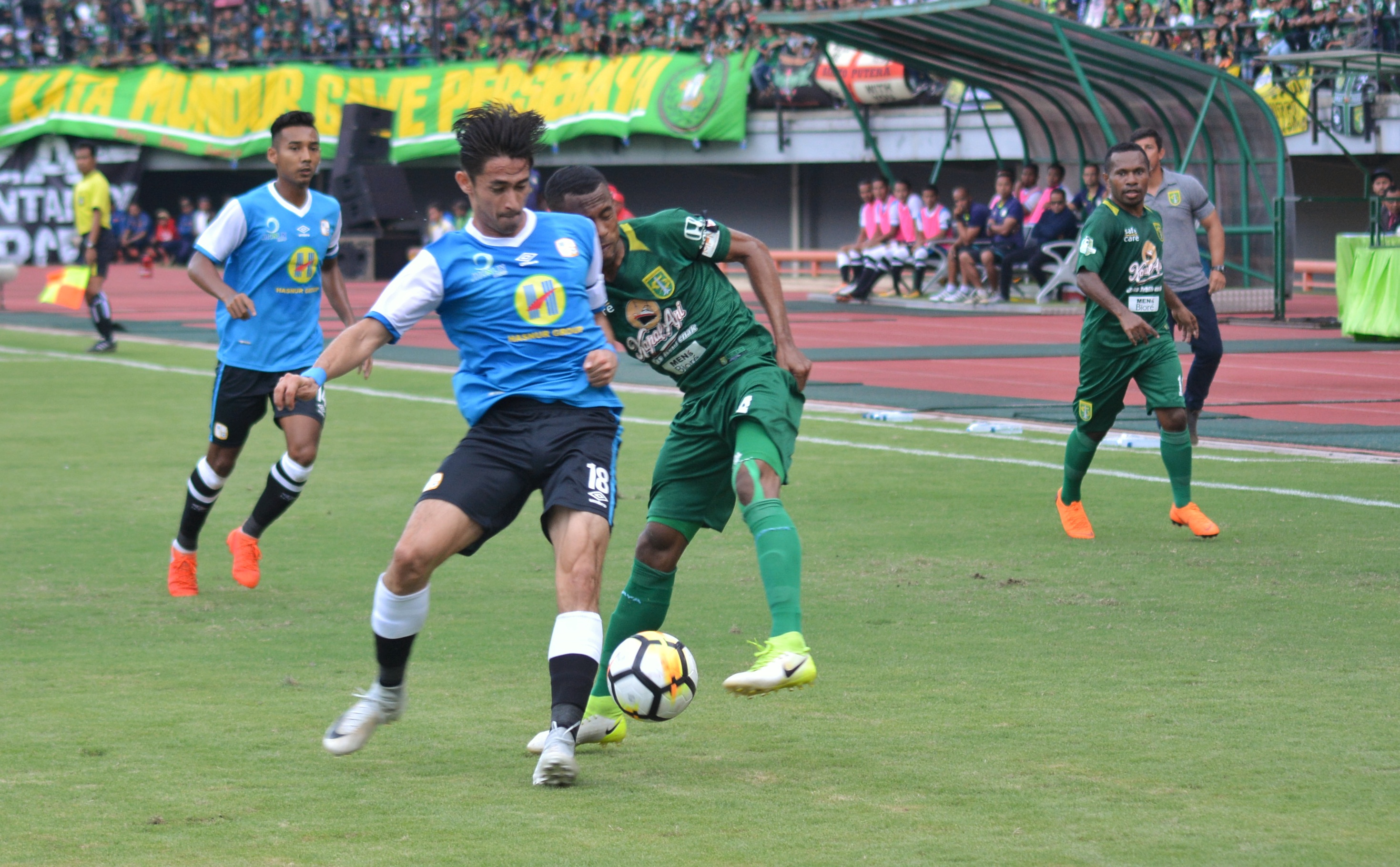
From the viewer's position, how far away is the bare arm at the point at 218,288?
293 inches

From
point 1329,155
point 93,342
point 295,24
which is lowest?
point 93,342

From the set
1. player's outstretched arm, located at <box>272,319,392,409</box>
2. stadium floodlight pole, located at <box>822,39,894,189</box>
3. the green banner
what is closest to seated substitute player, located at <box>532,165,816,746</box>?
player's outstretched arm, located at <box>272,319,392,409</box>

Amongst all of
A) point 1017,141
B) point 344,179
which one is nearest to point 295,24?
point 344,179

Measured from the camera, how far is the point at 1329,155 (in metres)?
31.0

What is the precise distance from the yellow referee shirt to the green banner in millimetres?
15162

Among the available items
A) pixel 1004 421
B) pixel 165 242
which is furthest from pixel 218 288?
pixel 165 242

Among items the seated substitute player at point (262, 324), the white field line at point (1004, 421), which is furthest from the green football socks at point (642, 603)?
the white field line at point (1004, 421)

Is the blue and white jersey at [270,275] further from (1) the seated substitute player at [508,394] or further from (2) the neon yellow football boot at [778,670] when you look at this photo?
(2) the neon yellow football boot at [778,670]

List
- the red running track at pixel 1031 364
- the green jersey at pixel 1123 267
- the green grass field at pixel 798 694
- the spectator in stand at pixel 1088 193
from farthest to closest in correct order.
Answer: the spectator in stand at pixel 1088 193
the red running track at pixel 1031 364
the green jersey at pixel 1123 267
the green grass field at pixel 798 694

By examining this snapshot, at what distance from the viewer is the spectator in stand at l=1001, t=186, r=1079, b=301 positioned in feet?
80.5

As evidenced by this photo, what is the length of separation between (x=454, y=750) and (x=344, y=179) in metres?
30.2

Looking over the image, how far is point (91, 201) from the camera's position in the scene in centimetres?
1916

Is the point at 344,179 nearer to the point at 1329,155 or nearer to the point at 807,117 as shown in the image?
the point at 807,117

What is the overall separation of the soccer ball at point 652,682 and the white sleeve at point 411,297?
115cm
